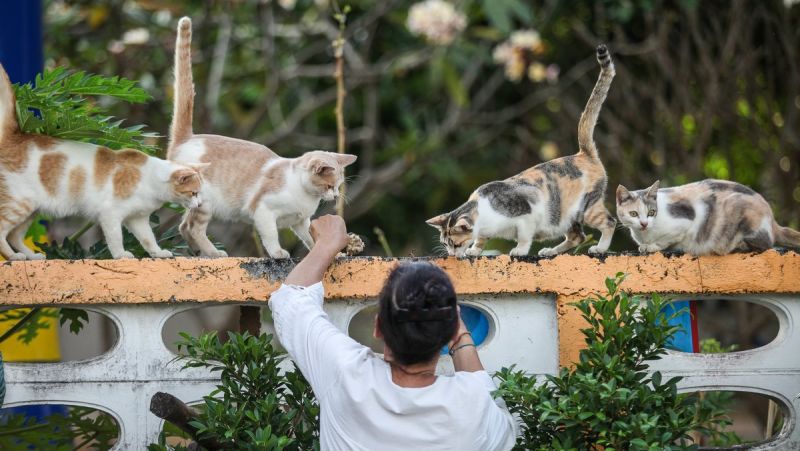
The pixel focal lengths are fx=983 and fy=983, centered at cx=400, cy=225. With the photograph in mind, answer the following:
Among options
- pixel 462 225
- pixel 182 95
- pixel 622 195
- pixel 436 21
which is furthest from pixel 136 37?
pixel 622 195

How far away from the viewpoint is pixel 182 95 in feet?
12.6

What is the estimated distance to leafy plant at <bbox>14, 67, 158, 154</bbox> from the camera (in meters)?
3.50

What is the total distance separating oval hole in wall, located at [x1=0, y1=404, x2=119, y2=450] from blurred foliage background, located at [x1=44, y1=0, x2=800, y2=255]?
3092 mm

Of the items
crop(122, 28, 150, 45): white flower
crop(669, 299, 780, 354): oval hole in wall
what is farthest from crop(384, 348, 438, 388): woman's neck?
crop(122, 28, 150, 45): white flower

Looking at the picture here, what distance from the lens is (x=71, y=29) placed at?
7734 mm

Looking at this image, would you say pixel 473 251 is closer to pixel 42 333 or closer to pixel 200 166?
pixel 200 166

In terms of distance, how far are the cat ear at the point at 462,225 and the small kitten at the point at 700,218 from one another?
604 millimetres

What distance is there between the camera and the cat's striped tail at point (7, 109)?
135 inches

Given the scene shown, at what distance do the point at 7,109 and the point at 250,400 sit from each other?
136cm

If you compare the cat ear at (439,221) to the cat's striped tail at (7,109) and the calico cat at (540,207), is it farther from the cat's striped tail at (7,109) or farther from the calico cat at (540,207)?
the cat's striped tail at (7,109)

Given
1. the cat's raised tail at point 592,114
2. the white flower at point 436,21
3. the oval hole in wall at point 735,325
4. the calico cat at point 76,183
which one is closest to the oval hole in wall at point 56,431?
the calico cat at point 76,183

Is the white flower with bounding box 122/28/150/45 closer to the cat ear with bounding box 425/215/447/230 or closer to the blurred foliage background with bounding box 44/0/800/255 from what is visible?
the blurred foliage background with bounding box 44/0/800/255

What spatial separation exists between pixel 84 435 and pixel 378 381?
177 centimetres

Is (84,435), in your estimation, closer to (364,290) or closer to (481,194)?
(364,290)
